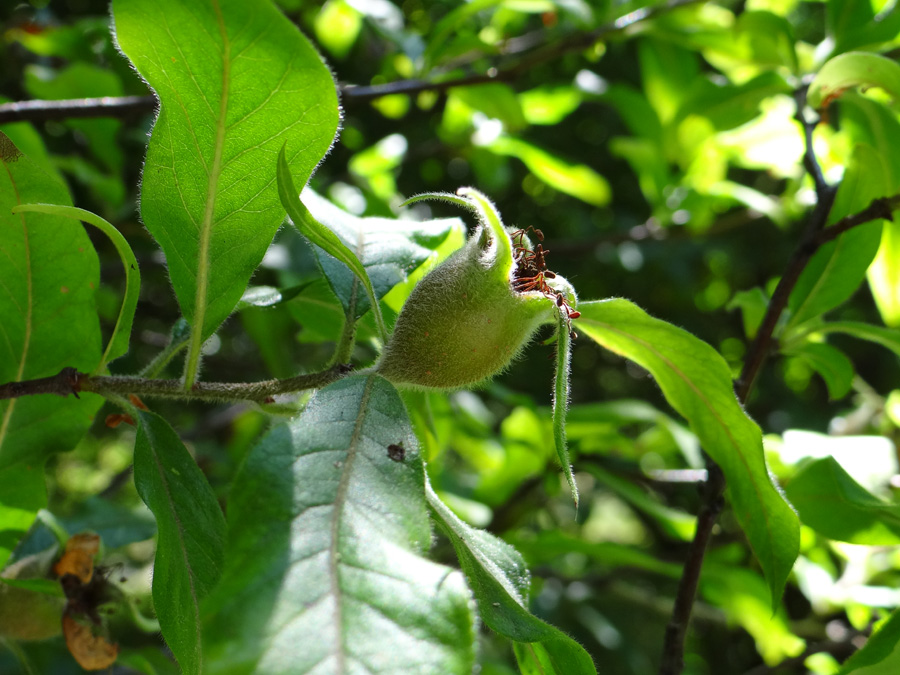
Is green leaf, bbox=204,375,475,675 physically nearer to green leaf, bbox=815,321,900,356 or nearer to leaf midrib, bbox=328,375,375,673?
leaf midrib, bbox=328,375,375,673

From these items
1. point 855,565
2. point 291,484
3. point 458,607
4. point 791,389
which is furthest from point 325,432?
point 791,389

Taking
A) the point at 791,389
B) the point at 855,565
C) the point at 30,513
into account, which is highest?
the point at 30,513

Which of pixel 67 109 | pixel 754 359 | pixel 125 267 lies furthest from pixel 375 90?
pixel 754 359

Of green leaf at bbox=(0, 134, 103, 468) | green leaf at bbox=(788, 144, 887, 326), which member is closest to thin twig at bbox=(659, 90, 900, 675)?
green leaf at bbox=(788, 144, 887, 326)

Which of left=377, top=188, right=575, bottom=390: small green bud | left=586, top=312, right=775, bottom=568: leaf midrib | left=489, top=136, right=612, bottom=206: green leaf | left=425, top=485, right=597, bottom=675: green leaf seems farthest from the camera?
left=489, top=136, right=612, bottom=206: green leaf

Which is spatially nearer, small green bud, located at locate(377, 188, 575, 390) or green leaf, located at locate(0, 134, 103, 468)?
small green bud, located at locate(377, 188, 575, 390)

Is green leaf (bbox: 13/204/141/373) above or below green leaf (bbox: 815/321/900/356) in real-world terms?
above

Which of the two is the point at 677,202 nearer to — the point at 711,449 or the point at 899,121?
the point at 899,121

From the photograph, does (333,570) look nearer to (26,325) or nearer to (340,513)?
(340,513)
